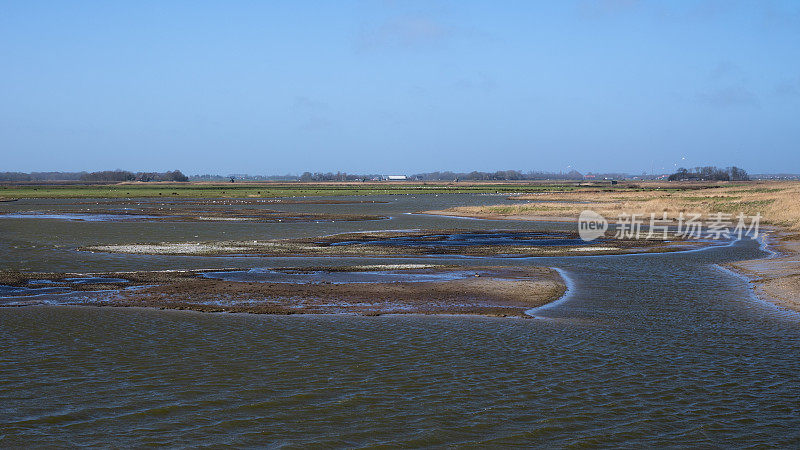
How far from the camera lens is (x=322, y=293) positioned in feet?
73.7

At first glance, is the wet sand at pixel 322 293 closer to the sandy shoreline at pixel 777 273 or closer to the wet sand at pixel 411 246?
the sandy shoreline at pixel 777 273

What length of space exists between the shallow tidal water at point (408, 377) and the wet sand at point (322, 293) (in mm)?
1150

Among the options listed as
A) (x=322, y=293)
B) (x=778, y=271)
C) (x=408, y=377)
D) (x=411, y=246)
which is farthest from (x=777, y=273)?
(x=408, y=377)

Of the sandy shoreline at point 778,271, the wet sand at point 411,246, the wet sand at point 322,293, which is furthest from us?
the wet sand at point 411,246

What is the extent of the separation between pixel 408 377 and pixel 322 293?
381 inches

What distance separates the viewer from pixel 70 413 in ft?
35.8

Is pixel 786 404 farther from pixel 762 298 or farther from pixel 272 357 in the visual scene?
pixel 762 298

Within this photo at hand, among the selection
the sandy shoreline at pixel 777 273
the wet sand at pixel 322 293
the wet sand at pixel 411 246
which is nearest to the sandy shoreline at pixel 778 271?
the sandy shoreline at pixel 777 273

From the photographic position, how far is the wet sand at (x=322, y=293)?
20.0 metres

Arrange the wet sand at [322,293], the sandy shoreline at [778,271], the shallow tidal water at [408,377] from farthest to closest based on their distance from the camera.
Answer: the sandy shoreline at [778,271] → the wet sand at [322,293] → the shallow tidal water at [408,377]

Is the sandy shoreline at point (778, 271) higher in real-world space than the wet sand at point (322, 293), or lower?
higher

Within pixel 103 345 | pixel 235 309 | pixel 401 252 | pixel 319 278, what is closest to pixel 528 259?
pixel 401 252

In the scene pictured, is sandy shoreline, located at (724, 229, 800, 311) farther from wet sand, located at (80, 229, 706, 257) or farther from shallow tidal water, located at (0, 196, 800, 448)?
wet sand, located at (80, 229, 706, 257)

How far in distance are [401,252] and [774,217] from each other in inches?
1331
